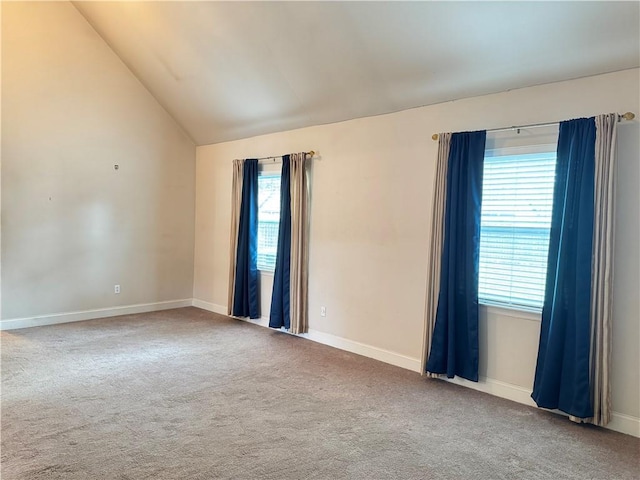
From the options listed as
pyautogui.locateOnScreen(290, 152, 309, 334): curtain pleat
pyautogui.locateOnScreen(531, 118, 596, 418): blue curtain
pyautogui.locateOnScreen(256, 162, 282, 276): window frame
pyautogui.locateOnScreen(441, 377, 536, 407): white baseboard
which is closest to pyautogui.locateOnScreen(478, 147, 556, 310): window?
pyautogui.locateOnScreen(531, 118, 596, 418): blue curtain

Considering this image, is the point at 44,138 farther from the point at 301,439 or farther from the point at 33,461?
the point at 301,439

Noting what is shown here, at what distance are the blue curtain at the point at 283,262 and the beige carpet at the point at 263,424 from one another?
31.8 inches

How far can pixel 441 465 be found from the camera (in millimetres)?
2422

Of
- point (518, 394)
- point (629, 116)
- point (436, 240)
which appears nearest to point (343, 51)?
point (436, 240)

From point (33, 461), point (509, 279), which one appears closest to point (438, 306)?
point (509, 279)

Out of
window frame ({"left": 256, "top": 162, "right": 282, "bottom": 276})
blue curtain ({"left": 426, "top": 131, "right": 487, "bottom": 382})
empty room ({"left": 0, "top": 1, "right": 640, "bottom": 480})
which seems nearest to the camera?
empty room ({"left": 0, "top": 1, "right": 640, "bottom": 480})

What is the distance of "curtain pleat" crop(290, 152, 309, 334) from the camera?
16.1 feet

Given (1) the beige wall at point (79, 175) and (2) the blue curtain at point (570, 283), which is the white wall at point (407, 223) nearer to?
(2) the blue curtain at point (570, 283)

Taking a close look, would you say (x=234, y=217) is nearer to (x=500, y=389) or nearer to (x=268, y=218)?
(x=268, y=218)

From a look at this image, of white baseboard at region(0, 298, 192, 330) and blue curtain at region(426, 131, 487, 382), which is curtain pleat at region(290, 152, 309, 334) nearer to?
blue curtain at region(426, 131, 487, 382)

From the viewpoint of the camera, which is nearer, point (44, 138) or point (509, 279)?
point (509, 279)

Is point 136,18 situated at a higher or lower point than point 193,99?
higher

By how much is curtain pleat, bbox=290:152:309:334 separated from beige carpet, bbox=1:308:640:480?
63cm

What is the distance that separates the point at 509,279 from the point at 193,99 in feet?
14.6
